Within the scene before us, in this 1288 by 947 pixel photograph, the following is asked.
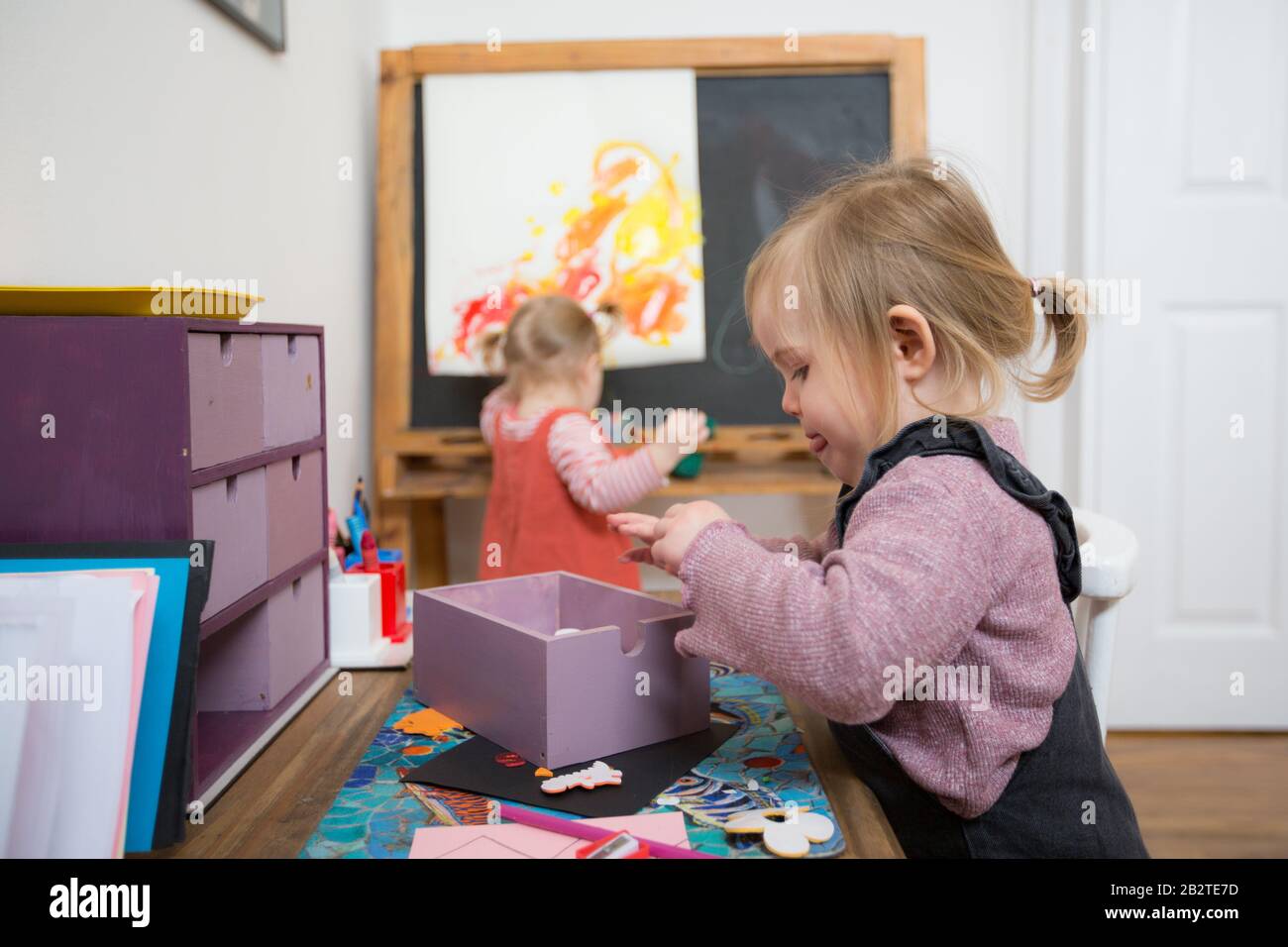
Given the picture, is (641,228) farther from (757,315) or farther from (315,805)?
(315,805)

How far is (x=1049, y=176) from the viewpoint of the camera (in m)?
2.46

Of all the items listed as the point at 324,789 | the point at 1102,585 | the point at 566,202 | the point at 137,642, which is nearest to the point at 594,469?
the point at 566,202

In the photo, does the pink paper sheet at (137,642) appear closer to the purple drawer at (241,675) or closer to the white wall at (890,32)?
the purple drawer at (241,675)

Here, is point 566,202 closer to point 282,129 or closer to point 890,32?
point 282,129

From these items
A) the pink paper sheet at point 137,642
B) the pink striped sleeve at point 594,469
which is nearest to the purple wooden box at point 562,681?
the pink paper sheet at point 137,642

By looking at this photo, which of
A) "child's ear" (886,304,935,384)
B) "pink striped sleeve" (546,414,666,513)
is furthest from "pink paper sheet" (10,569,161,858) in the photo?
"pink striped sleeve" (546,414,666,513)

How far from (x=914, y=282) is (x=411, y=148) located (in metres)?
1.60

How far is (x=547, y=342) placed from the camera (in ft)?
6.35

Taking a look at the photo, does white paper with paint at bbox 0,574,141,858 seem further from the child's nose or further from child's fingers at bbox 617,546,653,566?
the child's nose

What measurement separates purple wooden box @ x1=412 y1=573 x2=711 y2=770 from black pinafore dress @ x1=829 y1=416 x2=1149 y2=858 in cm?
17

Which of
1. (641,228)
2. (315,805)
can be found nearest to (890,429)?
(315,805)

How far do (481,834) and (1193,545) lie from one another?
221 cm

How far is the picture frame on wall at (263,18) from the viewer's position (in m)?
1.37

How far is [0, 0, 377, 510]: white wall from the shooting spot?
3.09 ft
